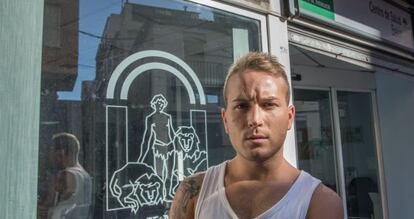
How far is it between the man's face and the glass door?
405cm

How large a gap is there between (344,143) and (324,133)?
373 mm

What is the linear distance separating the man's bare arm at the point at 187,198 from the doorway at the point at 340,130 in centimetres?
382

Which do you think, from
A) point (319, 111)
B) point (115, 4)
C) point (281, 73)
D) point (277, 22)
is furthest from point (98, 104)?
point (319, 111)

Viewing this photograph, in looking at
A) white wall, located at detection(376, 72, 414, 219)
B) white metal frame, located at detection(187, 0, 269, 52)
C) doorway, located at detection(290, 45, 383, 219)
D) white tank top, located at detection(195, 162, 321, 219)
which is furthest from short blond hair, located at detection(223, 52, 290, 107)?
white wall, located at detection(376, 72, 414, 219)

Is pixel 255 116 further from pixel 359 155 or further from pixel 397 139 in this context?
pixel 397 139

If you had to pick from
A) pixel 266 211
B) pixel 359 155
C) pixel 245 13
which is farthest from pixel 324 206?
pixel 359 155

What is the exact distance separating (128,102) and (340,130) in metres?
4.01

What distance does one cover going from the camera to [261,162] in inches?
63.1

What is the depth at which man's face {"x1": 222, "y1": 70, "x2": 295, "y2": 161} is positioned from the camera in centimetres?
154

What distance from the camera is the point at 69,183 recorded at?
2.32 m

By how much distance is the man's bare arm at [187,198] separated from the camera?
1.71 meters

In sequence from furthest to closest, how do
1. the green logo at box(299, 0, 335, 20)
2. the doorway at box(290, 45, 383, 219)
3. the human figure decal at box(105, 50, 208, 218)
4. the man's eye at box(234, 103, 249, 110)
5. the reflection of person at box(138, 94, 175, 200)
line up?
the doorway at box(290, 45, 383, 219)
the green logo at box(299, 0, 335, 20)
the reflection of person at box(138, 94, 175, 200)
the human figure decal at box(105, 50, 208, 218)
the man's eye at box(234, 103, 249, 110)

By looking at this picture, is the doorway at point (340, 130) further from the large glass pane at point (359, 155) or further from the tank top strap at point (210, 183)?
the tank top strap at point (210, 183)

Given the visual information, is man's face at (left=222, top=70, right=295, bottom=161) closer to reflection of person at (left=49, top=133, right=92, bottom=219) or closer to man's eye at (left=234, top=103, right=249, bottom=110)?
man's eye at (left=234, top=103, right=249, bottom=110)
